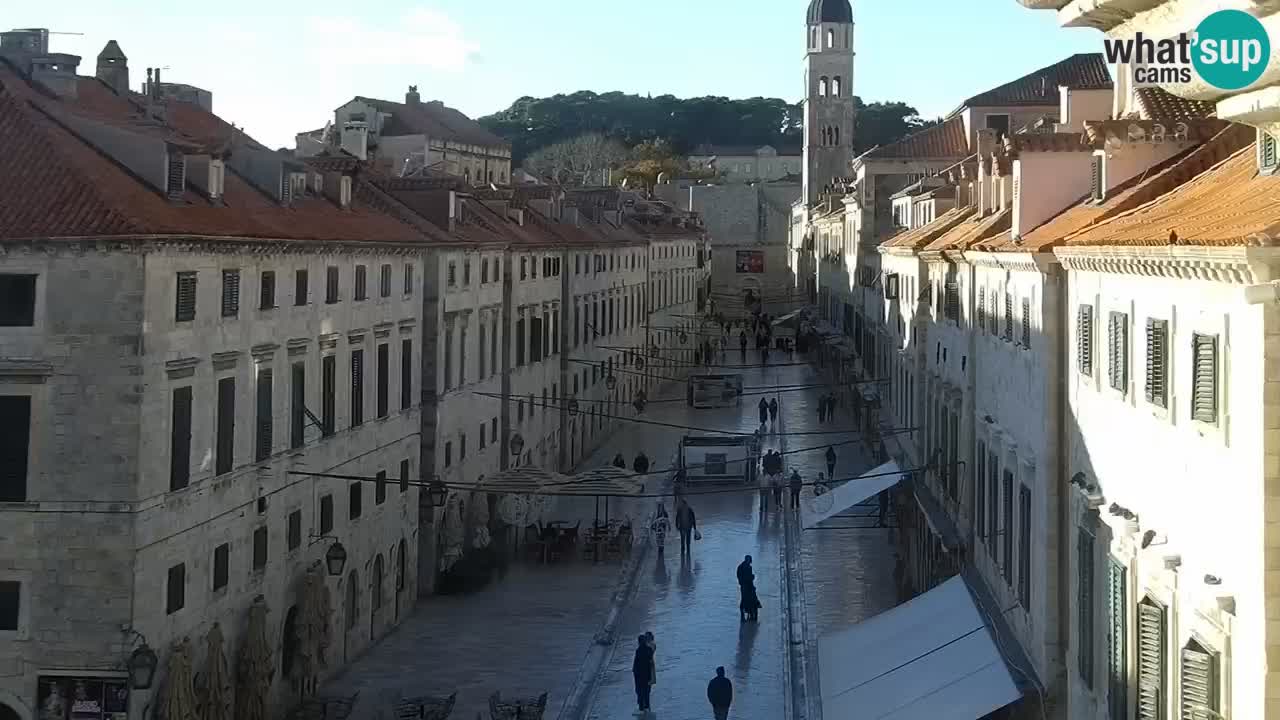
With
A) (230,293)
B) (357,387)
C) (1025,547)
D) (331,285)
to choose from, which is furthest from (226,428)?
(1025,547)

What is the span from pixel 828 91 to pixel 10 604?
9696cm

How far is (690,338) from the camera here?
9781 centimetres

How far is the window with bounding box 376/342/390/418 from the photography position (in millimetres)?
32656

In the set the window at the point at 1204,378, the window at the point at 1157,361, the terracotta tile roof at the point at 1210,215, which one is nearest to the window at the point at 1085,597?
the window at the point at 1157,361

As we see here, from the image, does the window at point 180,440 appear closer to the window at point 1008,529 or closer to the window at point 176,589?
the window at point 176,589

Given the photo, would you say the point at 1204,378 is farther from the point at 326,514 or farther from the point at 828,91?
the point at 828,91

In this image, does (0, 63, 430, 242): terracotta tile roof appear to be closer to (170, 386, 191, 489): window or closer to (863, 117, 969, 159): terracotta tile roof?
(170, 386, 191, 489): window

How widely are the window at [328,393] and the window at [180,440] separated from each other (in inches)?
234

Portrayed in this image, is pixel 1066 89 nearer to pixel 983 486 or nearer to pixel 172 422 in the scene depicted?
pixel 983 486

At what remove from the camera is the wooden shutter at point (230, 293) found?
2384 cm

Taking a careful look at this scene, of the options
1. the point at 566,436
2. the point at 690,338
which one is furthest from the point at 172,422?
the point at 690,338

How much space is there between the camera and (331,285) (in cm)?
2920

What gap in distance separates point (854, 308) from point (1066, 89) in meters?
36.1

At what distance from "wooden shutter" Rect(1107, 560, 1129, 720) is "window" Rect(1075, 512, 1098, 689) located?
100cm
